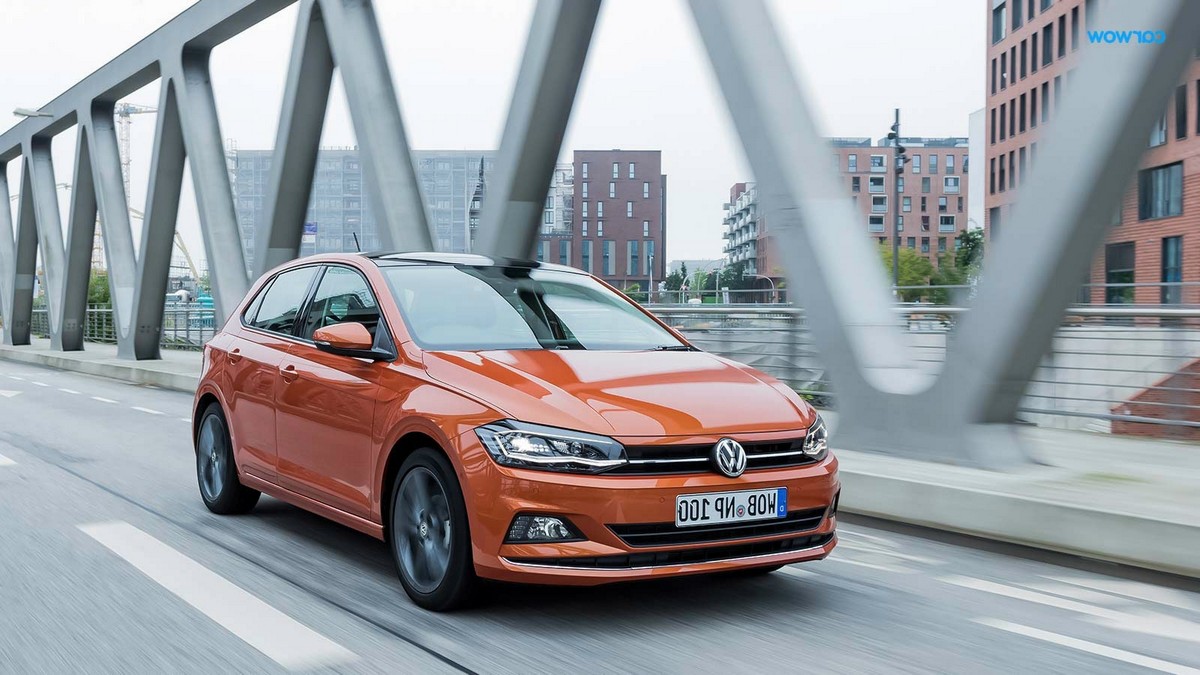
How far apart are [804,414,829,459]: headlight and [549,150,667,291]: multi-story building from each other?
108439 mm

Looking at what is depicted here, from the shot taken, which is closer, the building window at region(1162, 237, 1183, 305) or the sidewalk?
the sidewalk

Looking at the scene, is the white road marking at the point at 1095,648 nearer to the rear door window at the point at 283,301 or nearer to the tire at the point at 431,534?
the tire at the point at 431,534

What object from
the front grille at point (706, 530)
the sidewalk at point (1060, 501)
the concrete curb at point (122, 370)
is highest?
the front grille at point (706, 530)

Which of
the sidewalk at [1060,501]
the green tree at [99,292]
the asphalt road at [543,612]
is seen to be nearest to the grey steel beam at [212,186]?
the asphalt road at [543,612]

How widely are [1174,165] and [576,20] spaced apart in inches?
1292

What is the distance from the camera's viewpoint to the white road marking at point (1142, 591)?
16.4 ft

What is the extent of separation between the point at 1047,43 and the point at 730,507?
54.4 metres

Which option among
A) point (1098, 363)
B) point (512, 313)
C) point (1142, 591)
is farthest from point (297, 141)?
point (1142, 591)

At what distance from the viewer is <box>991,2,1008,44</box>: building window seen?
6041 cm

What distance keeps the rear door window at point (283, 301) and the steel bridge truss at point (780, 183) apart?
11.4 ft

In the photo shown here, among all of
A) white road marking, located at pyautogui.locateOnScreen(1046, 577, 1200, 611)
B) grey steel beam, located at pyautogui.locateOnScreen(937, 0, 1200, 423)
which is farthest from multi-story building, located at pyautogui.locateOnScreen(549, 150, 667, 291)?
white road marking, located at pyautogui.locateOnScreen(1046, 577, 1200, 611)

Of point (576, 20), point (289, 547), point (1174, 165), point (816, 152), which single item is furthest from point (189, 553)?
point (1174, 165)

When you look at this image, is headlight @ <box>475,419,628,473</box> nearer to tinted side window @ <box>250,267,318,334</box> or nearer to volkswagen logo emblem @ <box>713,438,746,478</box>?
volkswagen logo emblem @ <box>713,438,746,478</box>

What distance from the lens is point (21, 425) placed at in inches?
483
